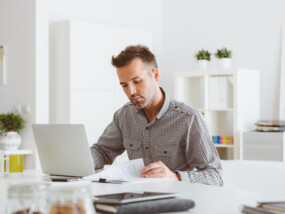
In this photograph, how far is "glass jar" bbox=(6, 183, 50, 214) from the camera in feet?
3.08

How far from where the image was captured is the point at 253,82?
17.5 ft

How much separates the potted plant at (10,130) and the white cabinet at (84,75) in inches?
20.6

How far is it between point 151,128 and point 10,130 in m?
2.62

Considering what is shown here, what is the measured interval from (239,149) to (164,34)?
2.18m

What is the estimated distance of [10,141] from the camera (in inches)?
191

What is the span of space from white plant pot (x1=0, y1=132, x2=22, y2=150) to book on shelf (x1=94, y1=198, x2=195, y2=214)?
3.64 meters

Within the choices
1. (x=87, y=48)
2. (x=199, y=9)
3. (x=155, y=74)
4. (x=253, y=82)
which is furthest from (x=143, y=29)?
(x=155, y=74)

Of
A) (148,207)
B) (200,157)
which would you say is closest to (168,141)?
(200,157)

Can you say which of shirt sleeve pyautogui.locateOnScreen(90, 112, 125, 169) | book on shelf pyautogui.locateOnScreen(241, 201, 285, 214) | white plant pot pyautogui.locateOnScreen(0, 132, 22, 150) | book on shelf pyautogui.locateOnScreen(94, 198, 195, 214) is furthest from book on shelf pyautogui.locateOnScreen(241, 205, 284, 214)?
white plant pot pyautogui.locateOnScreen(0, 132, 22, 150)

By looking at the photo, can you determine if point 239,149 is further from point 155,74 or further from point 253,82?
point 155,74

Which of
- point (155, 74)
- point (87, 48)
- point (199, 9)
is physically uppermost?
point (199, 9)

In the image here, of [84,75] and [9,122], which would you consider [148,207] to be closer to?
[9,122]

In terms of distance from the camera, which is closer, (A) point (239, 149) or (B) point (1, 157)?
(B) point (1, 157)

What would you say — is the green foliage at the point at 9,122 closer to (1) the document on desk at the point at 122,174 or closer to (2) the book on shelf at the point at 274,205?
(1) the document on desk at the point at 122,174
